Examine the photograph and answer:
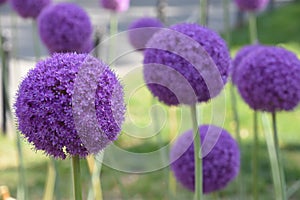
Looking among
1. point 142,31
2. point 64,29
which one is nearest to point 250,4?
point 142,31

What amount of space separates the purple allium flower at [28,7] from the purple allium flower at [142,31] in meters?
0.23

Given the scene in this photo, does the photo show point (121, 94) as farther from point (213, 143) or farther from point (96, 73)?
point (213, 143)

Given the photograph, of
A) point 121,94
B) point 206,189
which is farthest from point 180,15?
point 121,94

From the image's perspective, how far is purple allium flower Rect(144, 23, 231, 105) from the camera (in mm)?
895

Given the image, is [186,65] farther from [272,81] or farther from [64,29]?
[64,29]

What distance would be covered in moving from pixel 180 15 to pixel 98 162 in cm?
459

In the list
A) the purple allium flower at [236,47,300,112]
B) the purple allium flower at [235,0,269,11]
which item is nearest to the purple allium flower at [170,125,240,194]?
the purple allium flower at [236,47,300,112]

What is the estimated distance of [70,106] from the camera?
637 mm

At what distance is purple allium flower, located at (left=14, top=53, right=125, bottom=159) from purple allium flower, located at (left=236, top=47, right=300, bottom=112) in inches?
16.5

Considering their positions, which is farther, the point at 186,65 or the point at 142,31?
the point at 142,31

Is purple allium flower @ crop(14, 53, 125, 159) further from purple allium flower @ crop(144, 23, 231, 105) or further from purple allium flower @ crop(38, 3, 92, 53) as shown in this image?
purple allium flower @ crop(38, 3, 92, 53)

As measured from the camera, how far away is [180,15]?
5652 mm

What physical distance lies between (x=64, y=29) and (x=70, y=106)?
64 centimetres

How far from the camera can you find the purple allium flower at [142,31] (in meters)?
1.46
